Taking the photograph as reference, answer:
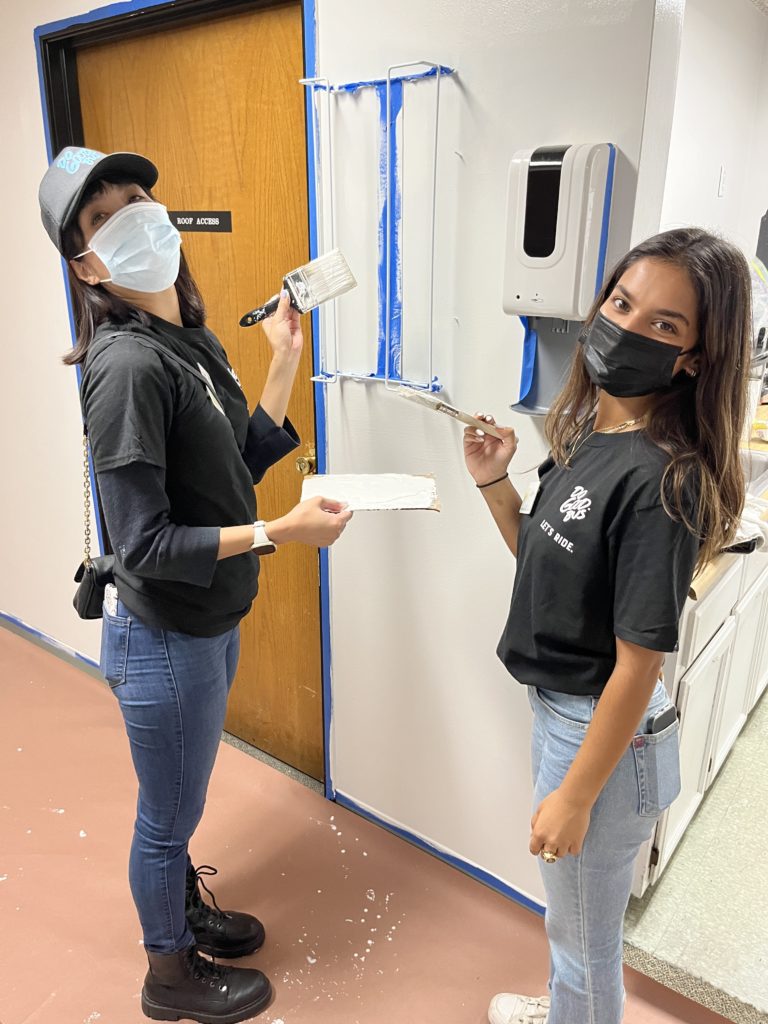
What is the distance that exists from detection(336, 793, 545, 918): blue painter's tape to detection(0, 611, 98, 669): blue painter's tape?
3.82ft

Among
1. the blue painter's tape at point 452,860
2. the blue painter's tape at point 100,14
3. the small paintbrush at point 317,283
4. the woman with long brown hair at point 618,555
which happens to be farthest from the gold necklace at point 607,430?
the blue painter's tape at point 100,14

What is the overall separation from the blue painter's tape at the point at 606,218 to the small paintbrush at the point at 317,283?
0.46 meters

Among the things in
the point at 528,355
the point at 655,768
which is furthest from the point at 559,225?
the point at 655,768

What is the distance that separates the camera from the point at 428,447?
64.9 inches

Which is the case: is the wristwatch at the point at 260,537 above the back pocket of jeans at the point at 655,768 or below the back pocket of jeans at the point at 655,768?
above

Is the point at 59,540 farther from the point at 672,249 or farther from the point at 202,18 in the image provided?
the point at 672,249

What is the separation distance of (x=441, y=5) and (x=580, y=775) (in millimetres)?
1327

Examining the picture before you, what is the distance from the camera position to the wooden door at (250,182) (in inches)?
69.7

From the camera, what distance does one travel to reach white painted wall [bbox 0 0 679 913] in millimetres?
1262

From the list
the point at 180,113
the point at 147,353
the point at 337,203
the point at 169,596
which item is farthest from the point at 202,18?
the point at 169,596

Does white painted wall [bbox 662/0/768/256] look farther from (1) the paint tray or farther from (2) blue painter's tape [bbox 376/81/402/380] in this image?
(1) the paint tray

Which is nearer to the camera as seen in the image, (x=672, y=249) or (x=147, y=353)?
(x=672, y=249)

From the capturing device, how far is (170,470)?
1.24 metres

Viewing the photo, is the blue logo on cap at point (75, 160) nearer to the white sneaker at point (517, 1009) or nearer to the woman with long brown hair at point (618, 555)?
the woman with long brown hair at point (618, 555)
